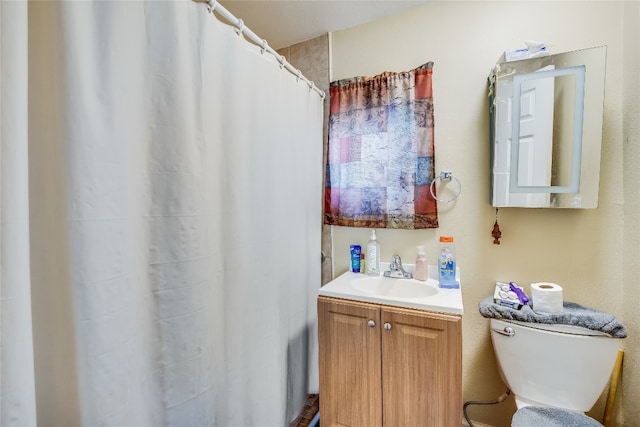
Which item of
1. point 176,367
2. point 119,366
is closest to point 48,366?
point 119,366

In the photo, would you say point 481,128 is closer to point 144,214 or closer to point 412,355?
point 412,355

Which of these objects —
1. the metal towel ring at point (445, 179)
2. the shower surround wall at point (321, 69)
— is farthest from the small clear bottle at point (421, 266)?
the shower surround wall at point (321, 69)

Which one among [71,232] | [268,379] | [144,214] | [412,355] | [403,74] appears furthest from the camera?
[403,74]

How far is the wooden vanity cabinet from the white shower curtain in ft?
0.84

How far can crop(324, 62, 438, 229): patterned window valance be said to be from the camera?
155cm

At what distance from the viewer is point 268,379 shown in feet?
4.15

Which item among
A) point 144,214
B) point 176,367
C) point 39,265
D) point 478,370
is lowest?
point 478,370

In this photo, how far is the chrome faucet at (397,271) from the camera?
5.10 feet

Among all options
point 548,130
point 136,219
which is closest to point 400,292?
point 548,130

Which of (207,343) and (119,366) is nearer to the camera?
(119,366)

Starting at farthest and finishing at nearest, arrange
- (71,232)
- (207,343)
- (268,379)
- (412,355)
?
(268,379)
(412,355)
(207,343)
(71,232)

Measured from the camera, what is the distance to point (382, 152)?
1.64 m

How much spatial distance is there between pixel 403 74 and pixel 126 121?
138cm

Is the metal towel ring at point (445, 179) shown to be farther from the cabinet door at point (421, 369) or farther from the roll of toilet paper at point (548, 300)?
the cabinet door at point (421, 369)
